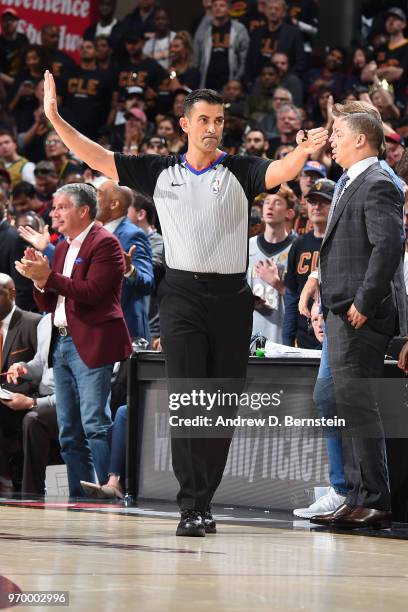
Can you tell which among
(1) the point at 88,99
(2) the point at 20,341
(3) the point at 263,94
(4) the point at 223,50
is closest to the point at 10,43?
(1) the point at 88,99

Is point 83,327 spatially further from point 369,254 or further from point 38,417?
point 369,254

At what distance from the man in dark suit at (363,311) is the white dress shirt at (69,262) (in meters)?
2.03

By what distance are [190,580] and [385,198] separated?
2.42 metres

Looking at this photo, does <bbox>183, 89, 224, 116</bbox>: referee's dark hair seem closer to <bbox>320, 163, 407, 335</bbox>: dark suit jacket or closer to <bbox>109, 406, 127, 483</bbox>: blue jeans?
<bbox>320, 163, 407, 335</bbox>: dark suit jacket

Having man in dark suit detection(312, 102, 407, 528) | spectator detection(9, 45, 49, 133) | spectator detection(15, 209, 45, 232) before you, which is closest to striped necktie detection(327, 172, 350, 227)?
man in dark suit detection(312, 102, 407, 528)

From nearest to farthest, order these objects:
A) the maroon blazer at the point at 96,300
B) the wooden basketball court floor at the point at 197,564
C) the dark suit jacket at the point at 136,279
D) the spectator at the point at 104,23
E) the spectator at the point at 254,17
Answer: the wooden basketball court floor at the point at 197,564 → the maroon blazer at the point at 96,300 → the dark suit jacket at the point at 136,279 → the spectator at the point at 254,17 → the spectator at the point at 104,23

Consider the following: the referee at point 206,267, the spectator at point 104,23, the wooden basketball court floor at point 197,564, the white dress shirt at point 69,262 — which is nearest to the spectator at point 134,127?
the spectator at point 104,23

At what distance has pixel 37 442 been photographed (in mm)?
8070

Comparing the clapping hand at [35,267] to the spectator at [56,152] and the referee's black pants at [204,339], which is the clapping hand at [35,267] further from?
the spectator at [56,152]

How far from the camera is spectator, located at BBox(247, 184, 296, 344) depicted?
8375mm

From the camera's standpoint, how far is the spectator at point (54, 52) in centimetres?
1516

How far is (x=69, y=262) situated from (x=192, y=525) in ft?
8.62

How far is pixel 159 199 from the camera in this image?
5.63m

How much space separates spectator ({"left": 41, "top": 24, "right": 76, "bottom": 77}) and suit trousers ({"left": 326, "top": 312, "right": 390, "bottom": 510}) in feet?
32.6
